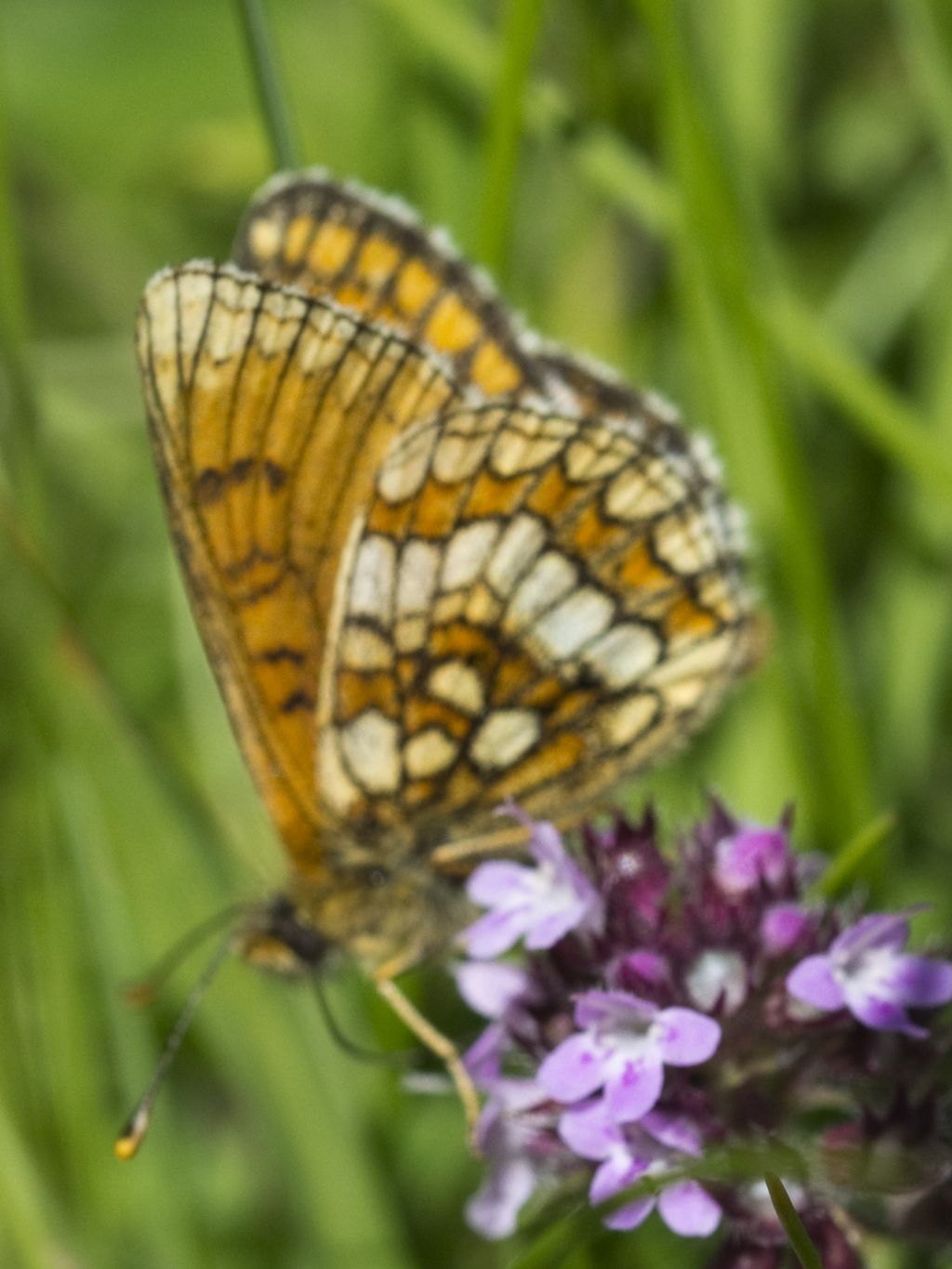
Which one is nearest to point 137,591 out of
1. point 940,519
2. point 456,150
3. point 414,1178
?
point 456,150

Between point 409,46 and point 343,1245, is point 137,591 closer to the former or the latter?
point 409,46

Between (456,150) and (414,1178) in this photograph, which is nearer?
(414,1178)

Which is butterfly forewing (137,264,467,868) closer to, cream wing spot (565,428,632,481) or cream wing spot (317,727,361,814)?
cream wing spot (317,727,361,814)

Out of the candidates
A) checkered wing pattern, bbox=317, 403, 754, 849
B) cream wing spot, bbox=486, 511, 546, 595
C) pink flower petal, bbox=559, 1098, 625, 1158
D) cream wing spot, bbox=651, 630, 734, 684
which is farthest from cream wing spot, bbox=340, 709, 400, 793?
pink flower petal, bbox=559, 1098, 625, 1158

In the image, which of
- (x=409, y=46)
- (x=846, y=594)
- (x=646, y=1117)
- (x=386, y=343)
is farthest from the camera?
(x=846, y=594)

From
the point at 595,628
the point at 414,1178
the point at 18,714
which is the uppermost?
the point at 18,714

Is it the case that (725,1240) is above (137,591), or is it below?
below

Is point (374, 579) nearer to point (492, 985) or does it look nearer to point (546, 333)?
point (492, 985)

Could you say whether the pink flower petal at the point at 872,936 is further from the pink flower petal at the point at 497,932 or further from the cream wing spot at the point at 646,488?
the cream wing spot at the point at 646,488
